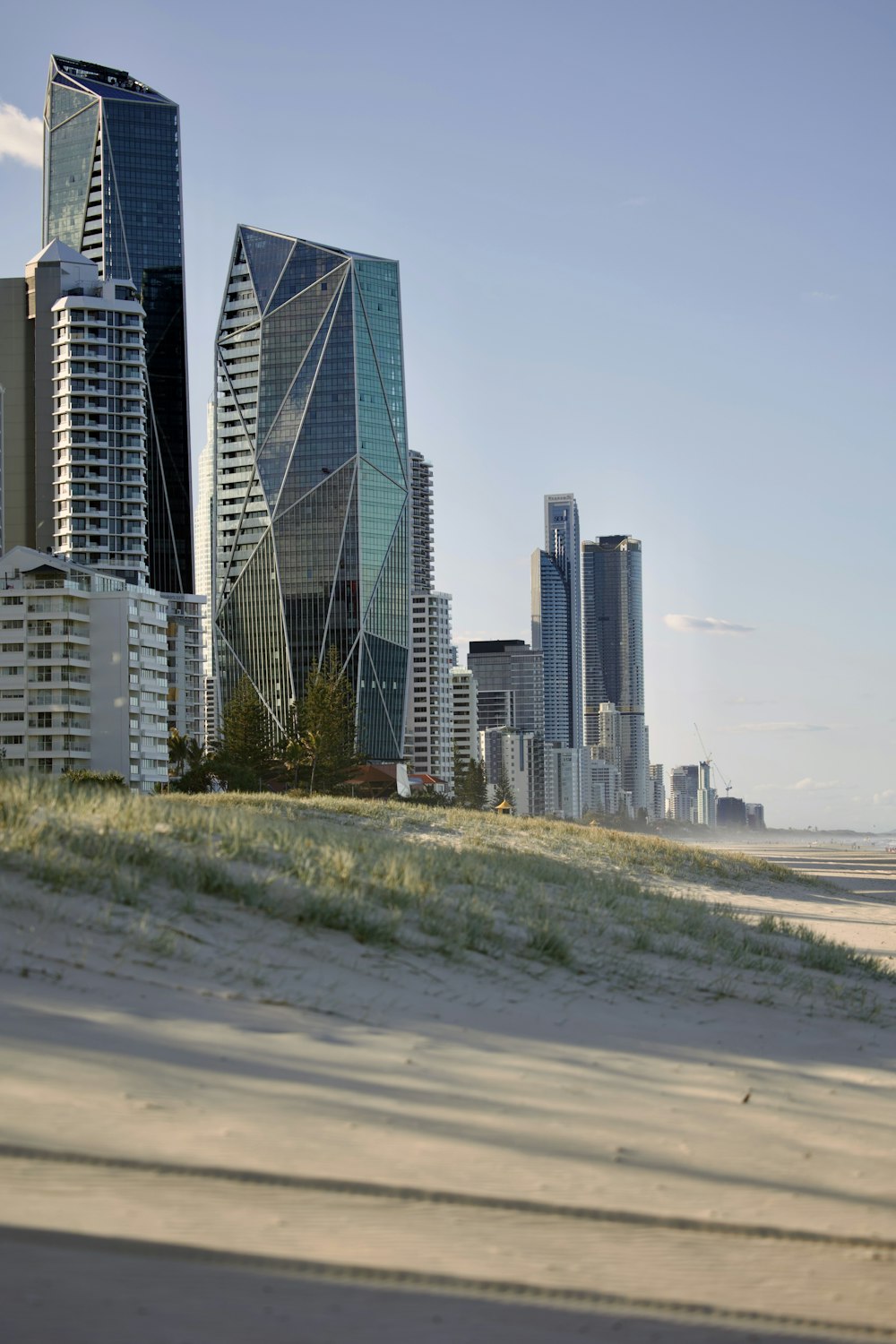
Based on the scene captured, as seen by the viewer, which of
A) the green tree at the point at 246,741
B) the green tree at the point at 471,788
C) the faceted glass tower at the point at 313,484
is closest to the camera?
the green tree at the point at 246,741

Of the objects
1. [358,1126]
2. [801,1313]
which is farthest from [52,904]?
[801,1313]

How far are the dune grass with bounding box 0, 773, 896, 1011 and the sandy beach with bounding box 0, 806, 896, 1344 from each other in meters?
0.66

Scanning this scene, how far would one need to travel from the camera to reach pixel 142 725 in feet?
339

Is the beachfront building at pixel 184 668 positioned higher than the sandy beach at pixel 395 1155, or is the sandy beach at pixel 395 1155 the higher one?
the beachfront building at pixel 184 668

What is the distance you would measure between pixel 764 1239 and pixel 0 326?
164 metres

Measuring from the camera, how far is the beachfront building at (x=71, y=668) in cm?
9688

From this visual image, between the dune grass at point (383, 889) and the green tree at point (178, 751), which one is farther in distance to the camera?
the green tree at point (178, 751)

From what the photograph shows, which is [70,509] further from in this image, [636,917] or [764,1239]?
[764,1239]

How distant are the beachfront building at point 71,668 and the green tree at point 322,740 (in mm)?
12759

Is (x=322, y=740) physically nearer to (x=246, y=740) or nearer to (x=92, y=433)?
(x=246, y=740)

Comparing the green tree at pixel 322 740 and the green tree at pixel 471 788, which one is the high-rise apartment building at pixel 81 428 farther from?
the green tree at pixel 322 740

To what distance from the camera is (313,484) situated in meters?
182

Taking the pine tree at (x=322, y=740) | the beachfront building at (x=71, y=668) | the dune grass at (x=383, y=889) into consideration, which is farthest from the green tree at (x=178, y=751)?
the dune grass at (x=383, y=889)

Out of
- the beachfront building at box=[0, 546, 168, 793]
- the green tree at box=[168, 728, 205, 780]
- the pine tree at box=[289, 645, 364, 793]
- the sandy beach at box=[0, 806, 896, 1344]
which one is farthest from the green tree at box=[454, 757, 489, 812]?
the sandy beach at box=[0, 806, 896, 1344]
